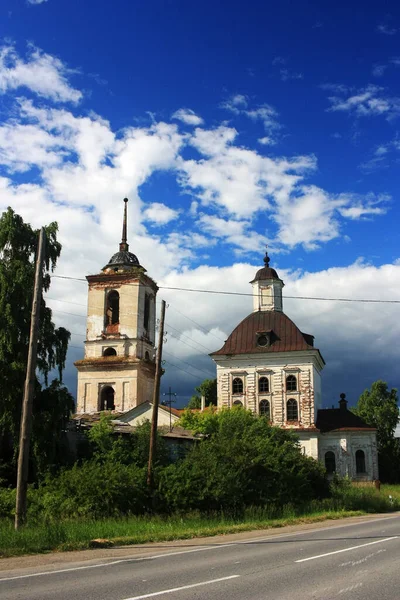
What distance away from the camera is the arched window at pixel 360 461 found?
4872cm

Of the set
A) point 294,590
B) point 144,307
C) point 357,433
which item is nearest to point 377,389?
point 357,433

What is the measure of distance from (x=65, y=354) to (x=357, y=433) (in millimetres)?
28795

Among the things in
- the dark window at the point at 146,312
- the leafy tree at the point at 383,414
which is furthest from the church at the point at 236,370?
the leafy tree at the point at 383,414

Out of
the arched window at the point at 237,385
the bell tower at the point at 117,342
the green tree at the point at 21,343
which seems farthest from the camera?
the arched window at the point at 237,385

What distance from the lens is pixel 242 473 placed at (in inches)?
1024

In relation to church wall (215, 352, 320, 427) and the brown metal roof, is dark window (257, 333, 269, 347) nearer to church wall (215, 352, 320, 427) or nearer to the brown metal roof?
the brown metal roof

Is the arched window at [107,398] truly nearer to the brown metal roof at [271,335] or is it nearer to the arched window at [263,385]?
the brown metal roof at [271,335]

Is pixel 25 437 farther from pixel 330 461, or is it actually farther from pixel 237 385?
pixel 330 461

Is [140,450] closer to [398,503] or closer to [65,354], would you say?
[65,354]

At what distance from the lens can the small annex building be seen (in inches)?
1916

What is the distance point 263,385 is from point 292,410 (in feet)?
10.2

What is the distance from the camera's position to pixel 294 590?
8273 millimetres

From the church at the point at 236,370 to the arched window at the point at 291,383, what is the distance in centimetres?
8

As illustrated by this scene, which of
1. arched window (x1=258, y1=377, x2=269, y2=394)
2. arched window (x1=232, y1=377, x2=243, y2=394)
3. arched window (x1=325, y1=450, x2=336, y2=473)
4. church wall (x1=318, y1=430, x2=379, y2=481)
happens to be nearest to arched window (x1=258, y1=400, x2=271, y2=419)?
arched window (x1=258, y1=377, x2=269, y2=394)
